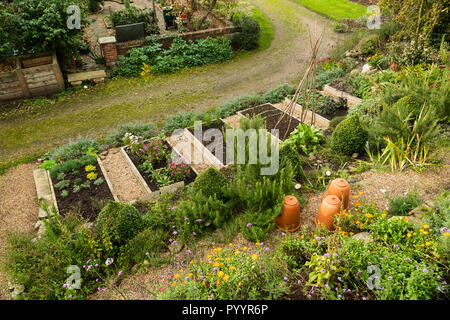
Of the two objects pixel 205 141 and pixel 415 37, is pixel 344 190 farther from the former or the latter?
pixel 415 37

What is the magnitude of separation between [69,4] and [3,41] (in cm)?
199

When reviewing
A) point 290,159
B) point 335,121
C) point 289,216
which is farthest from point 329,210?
point 335,121

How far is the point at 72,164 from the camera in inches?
257

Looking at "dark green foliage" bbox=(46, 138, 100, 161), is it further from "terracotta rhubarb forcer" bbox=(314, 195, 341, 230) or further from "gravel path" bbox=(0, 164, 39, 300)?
"terracotta rhubarb forcer" bbox=(314, 195, 341, 230)

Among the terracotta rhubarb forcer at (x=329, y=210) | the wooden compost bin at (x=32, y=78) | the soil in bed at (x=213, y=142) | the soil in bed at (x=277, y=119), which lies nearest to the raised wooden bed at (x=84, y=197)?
the soil in bed at (x=213, y=142)

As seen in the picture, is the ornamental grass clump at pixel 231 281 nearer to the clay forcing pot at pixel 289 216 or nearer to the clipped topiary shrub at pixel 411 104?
the clay forcing pot at pixel 289 216

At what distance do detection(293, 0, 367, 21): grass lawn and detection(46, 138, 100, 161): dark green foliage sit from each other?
12258 millimetres

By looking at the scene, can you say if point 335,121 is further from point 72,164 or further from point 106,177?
point 72,164

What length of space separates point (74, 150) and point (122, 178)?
1389 millimetres

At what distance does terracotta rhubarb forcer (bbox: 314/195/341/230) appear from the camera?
13.1 feet

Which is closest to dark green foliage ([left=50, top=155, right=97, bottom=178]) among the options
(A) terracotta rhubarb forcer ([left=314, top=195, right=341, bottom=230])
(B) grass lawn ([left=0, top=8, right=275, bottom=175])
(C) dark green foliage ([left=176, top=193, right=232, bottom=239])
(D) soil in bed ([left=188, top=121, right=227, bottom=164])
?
(B) grass lawn ([left=0, top=8, right=275, bottom=175])

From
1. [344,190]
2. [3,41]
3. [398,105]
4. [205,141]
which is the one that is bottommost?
[205,141]

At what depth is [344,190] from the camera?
4.24 m
